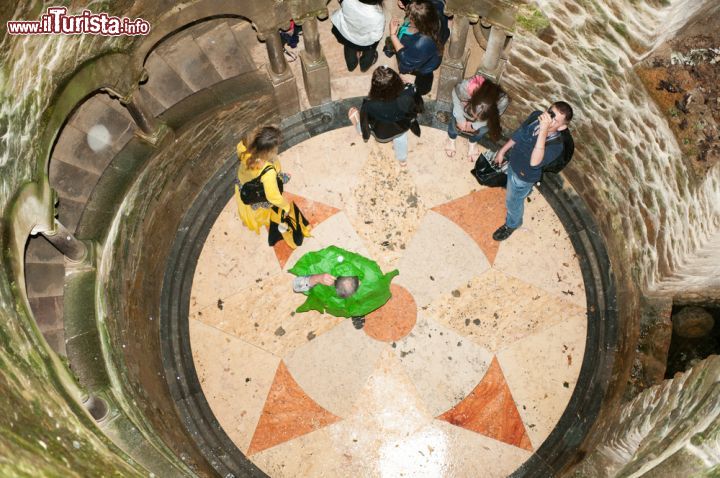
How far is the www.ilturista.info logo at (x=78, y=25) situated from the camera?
431cm

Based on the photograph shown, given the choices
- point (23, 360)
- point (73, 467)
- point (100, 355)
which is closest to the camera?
point (73, 467)

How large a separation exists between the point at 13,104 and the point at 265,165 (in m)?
2.13

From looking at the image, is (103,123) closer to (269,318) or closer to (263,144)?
(263,144)

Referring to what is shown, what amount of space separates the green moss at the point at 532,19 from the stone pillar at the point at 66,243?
15.3ft

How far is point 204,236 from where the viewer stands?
6977 millimetres

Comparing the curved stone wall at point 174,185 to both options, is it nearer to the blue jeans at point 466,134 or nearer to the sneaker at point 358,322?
the blue jeans at point 466,134

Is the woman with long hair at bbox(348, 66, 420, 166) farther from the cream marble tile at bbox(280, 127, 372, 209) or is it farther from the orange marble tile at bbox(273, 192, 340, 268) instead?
the orange marble tile at bbox(273, 192, 340, 268)

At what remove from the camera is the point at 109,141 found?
6488 mm

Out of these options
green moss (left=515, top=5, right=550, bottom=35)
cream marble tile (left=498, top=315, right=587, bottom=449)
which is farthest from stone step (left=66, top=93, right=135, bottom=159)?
cream marble tile (left=498, top=315, right=587, bottom=449)

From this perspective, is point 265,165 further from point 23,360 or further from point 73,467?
point 73,467

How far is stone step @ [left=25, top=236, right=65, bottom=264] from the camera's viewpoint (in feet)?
18.8

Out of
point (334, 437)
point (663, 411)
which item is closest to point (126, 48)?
point (334, 437)

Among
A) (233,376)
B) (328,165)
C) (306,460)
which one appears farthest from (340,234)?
(306,460)

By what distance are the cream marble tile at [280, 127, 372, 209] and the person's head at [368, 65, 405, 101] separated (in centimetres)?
145
